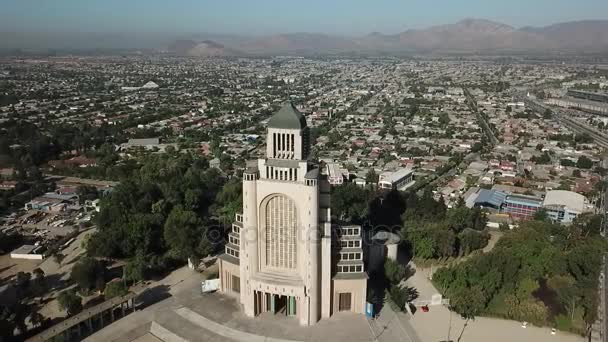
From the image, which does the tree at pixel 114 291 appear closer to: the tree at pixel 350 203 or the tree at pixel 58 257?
the tree at pixel 58 257

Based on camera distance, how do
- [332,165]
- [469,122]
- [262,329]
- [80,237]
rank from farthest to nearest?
[469,122] < [332,165] < [80,237] < [262,329]

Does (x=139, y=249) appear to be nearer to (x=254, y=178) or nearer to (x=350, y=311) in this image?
(x=254, y=178)

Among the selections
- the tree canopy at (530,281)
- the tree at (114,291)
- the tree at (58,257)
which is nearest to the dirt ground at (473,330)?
the tree canopy at (530,281)

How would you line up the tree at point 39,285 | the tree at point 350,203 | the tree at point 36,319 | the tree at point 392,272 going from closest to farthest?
1. the tree at point 36,319
2. the tree at point 39,285
3. the tree at point 392,272
4. the tree at point 350,203

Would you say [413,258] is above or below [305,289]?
below

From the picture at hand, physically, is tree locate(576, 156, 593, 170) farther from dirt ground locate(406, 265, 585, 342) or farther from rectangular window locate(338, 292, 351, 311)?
rectangular window locate(338, 292, 351, 311)

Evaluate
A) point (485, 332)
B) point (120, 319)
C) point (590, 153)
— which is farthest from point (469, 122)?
point (120, 319)

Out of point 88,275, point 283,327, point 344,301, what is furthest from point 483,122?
point 88,275
